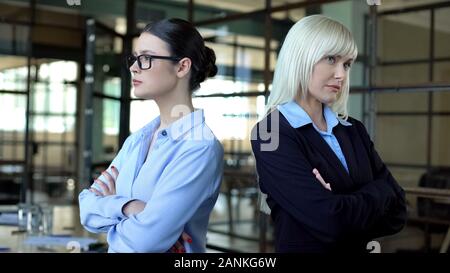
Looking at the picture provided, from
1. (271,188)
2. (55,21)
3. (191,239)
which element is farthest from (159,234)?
(55,21)

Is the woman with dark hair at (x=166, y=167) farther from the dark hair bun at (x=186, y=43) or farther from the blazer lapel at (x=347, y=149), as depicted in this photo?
the blazer lapel at (x=347, y=149)

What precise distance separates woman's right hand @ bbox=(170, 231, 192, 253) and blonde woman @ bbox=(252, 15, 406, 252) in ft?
0.71

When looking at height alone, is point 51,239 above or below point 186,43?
below

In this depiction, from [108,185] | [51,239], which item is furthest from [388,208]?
[51,239]

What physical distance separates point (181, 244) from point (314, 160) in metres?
0.35

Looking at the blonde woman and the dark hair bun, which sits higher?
the dark hair bun

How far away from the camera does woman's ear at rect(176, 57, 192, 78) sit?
127cm

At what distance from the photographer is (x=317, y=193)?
1.23m

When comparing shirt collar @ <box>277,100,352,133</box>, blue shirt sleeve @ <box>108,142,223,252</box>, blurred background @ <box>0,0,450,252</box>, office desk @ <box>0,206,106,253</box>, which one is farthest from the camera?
blurred background @ <box>0,0,450,252</box>

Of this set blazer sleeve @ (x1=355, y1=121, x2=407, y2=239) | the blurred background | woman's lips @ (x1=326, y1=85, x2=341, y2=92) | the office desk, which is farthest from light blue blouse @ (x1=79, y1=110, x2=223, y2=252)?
the blurred background

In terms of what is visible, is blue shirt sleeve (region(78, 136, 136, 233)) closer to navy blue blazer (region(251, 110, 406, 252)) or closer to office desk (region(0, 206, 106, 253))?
navy blue blazer (region(251, 110, 406, 252))

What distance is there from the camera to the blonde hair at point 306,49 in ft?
4.17

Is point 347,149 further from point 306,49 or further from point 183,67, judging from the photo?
point 183,67
